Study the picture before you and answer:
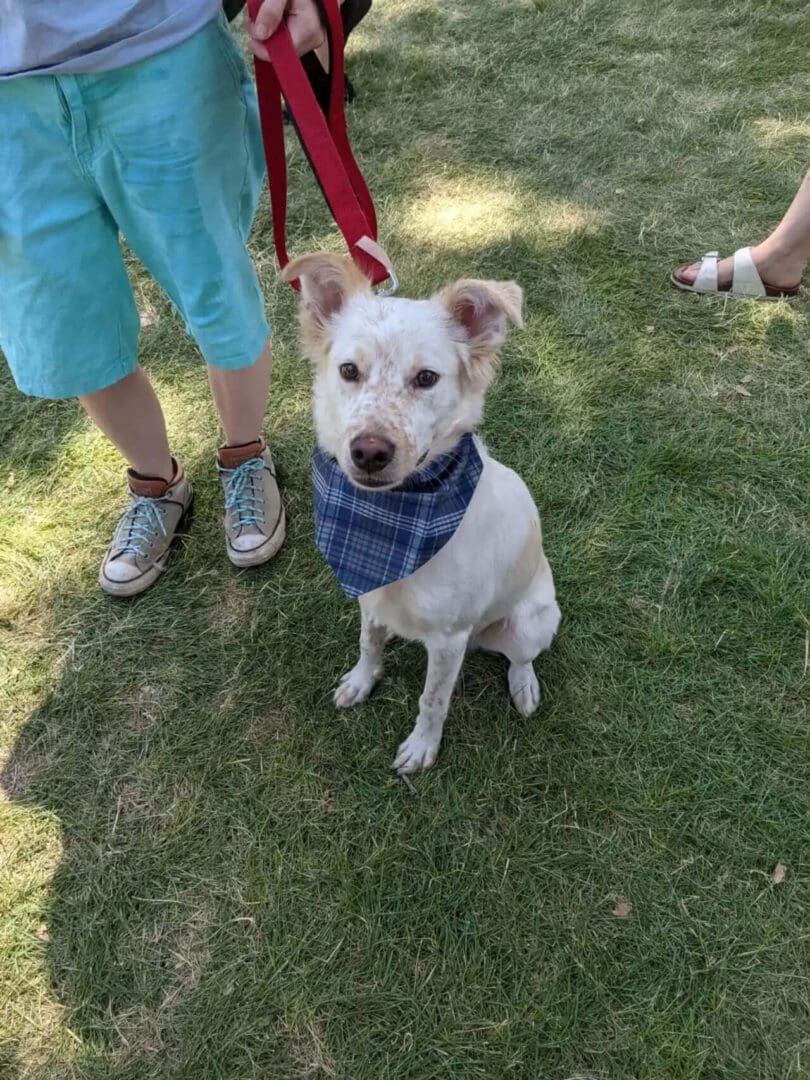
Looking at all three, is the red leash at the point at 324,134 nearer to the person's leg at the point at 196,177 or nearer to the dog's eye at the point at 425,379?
the person's leg at the point at 196,177

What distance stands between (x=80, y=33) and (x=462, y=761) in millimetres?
2370

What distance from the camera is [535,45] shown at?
19.2ft

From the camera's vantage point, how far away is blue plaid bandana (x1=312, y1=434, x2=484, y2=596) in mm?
2023

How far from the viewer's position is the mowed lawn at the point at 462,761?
203cm

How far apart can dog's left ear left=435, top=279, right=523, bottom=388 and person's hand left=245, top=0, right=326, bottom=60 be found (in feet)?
2.39

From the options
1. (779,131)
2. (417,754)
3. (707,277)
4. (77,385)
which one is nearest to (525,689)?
(417,754)

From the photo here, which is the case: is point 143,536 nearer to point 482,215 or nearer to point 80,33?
point 80,33

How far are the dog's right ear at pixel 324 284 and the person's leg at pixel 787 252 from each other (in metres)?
2.75

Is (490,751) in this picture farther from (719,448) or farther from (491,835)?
(719,448)

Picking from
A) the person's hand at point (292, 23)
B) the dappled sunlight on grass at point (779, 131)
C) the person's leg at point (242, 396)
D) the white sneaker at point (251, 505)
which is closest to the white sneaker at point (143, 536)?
the white sneaker at point (251, 505)

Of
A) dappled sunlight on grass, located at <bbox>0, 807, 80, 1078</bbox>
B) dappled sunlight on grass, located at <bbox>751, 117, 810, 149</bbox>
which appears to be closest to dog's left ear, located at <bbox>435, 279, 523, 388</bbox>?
dappled sunlight on grass, located at <bbox>0, 807, 80, 1078</bbox>

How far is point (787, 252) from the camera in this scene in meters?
3.86

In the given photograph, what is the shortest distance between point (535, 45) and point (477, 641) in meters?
5.41

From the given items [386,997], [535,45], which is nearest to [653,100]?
[535,45]
